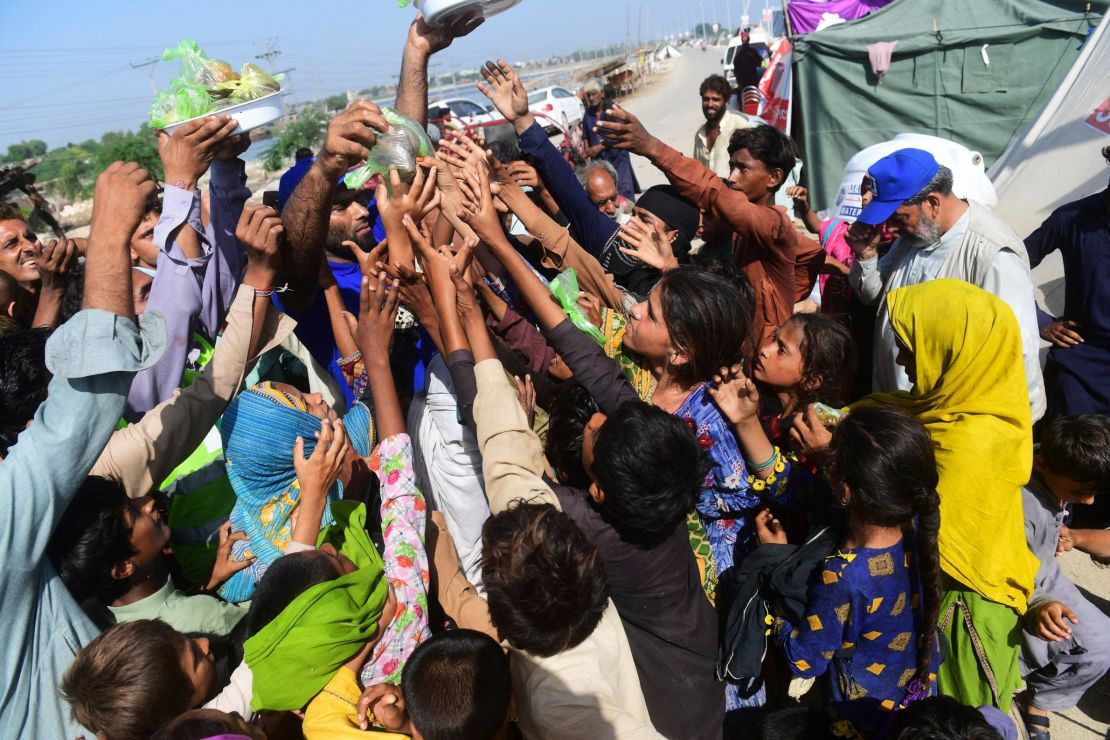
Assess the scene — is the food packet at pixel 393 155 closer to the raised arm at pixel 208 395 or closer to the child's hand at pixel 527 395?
the raised arm at pixel 208 395

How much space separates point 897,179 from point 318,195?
247 cm

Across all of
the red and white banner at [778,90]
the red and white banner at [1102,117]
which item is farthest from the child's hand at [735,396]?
the red and white banner at [778,90]

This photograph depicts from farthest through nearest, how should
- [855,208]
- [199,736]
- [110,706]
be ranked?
1. [855,208]
2. [110,706]
3. [199,736]

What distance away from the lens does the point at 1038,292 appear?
5.01 meters

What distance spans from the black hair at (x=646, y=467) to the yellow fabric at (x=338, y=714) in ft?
2.68

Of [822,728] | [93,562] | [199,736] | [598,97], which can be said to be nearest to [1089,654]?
[822,728]

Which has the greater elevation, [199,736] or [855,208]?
[199,736]

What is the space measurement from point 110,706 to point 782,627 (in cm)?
186

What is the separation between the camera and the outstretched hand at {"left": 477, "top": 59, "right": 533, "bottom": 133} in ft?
9.84

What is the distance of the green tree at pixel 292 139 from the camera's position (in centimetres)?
3419

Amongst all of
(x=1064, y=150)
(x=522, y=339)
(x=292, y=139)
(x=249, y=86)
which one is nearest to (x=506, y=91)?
(x=249, y=86)

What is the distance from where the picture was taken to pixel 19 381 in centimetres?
205

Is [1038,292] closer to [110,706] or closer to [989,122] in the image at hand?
[989,122]

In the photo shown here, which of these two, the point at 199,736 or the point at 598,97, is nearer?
the point at 199,736
